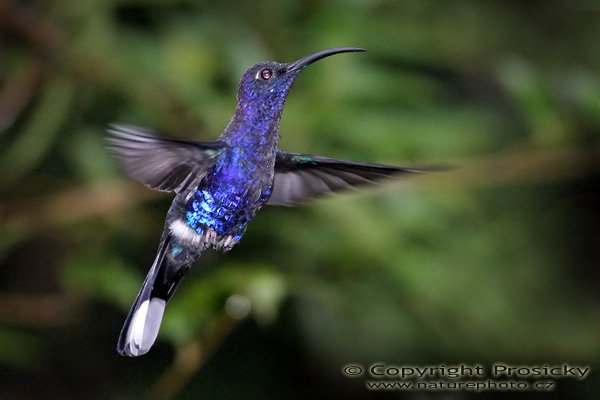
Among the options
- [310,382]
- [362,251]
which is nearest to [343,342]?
[310,382]

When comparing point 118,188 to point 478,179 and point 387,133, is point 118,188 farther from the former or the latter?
point 478,179

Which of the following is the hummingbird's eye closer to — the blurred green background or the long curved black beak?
the long curved black beak

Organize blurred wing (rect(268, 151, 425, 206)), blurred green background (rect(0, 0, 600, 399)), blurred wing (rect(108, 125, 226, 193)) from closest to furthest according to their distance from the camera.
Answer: blurred wing (rect(108, 125, 226, 193)) → blurred wing (rect(268, 151, 425, 206)) → blurred green background (rect(0, 0, 600, 399))

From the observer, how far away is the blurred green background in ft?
6.46

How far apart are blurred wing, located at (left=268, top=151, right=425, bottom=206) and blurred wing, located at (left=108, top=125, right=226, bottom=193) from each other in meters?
0.15

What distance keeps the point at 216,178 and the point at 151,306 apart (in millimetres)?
141

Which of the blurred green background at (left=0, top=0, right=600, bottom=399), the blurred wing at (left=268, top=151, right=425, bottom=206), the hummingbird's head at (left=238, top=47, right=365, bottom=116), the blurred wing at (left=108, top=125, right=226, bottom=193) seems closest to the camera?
the blurred wing at (left=108, top=125, right=226, bottom=193)

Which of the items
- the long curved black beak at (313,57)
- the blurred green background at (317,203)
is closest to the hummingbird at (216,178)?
the long curved black beak at (313,57)

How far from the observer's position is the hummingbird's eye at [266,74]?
2.66 ft

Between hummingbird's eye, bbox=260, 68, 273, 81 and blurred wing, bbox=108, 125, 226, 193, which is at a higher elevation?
hummingbird's eye, bbox=260, 68, 273, 81

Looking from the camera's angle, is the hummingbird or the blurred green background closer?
the hummingbird

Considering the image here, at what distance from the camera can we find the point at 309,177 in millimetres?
1009

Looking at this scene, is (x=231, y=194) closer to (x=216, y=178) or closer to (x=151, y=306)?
(x=216, y=178)

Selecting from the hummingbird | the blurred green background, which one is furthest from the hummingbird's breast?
the blurred green background
